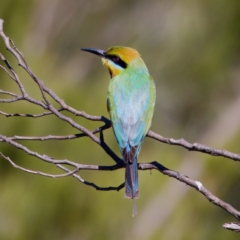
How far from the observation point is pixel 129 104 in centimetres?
309

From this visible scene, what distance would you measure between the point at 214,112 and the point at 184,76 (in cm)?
51

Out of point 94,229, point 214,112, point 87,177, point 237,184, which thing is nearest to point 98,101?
point 87,177

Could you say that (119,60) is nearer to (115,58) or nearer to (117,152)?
(115,58)

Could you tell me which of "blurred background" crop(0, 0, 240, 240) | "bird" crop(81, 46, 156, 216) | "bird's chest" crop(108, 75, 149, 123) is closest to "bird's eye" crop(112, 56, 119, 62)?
"bird" crop(81, 46, 156, 216)

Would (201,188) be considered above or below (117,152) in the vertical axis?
below

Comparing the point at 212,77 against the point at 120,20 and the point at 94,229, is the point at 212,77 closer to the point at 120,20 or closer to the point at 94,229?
the point at 94,229

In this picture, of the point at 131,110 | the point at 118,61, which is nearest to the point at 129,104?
the point at 131,110

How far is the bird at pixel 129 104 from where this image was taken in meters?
2.81

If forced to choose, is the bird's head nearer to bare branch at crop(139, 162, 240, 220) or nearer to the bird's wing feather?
the bird's wing feather

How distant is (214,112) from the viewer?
571 centimetres

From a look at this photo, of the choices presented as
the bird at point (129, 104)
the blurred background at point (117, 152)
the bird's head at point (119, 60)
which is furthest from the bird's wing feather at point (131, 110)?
the blurred background at point (117, 152)

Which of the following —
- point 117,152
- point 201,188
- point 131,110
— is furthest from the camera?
point 117,152

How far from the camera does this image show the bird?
281 cm

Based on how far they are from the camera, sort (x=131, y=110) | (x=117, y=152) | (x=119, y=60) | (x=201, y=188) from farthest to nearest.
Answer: (x=117, y=152) < (x=119, y=60) < (x=131, y=110) < (x=201, y=188)
